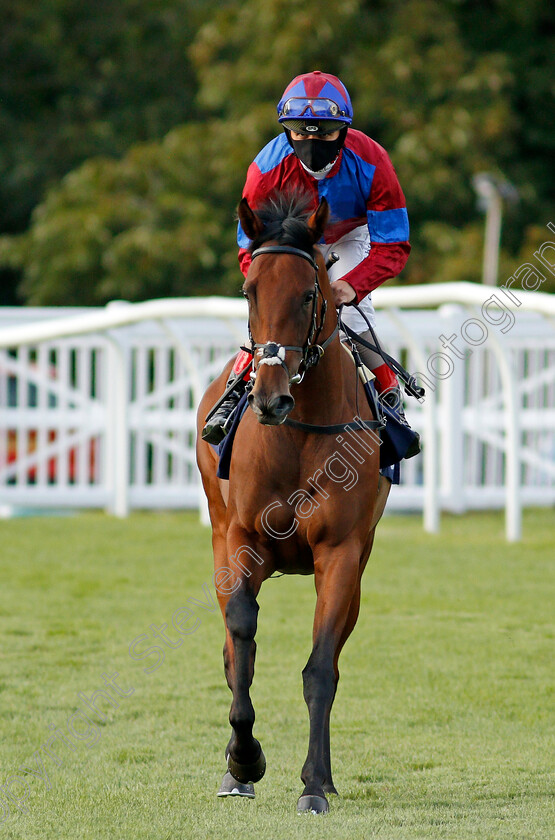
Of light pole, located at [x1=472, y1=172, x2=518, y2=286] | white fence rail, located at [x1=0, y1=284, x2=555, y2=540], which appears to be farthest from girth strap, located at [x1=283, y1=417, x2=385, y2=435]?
light pole, located at [x1=472, y1=172, x2=518, y2=286]

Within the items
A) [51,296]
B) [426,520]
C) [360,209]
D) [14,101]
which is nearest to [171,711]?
[360,209]

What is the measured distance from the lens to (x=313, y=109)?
4.55 metres

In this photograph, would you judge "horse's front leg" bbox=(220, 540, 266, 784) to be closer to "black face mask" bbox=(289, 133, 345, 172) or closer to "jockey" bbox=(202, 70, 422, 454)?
"jockey" bbox=(202, 70, 422, 454)

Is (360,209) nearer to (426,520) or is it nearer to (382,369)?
(382,369)

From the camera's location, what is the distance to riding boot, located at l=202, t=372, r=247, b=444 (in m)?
4.73

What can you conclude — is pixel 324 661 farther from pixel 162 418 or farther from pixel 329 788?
pixel 162 418

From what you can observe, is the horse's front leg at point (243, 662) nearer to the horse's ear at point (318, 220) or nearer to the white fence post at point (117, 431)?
the horse's ear at point (318, 220)

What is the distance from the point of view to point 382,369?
16.6ft

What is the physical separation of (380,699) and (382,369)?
1.56 metres

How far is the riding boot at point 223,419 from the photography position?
4.73 metres

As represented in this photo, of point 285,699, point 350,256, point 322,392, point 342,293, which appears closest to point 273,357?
point 322,392

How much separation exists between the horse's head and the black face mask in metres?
0.42

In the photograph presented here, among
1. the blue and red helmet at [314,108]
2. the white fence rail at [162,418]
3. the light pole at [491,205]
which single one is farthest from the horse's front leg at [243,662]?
the light pole at [491,205]

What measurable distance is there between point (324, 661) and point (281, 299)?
1.20 meters
